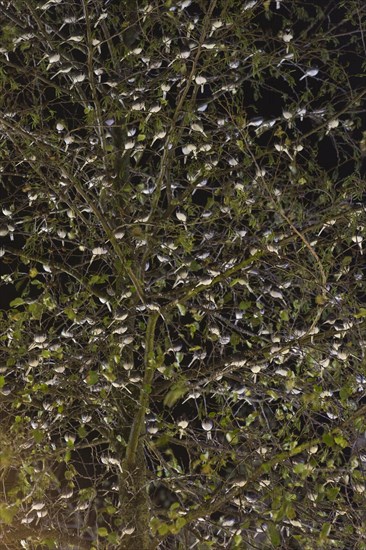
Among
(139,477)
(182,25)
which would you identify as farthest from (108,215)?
(139,477)

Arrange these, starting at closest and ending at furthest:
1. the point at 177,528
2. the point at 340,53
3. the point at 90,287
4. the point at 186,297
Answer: the point at 177,528 < the point at 186,297 < the point at 90,287 < the point at 340,53

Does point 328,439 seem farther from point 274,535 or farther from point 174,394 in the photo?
point 174,394

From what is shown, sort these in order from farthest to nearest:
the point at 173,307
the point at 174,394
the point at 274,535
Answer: the point at 173,307 → the point at 174,394 → the point at 274,535

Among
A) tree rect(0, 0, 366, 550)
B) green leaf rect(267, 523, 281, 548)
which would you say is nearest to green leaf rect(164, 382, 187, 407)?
tree rect(0, 0, 366, 550)

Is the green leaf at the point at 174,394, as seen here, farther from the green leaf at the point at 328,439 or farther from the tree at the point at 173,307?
the green leaf at the point at 328,439

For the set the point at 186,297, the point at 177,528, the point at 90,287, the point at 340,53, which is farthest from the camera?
the point at 340,53

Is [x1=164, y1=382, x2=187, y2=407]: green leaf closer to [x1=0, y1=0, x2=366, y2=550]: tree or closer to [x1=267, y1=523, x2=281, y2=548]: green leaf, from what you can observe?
[x1=0, y1=0, x2=366, y2=550]: tree

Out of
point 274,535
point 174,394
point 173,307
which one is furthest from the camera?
point 173,307

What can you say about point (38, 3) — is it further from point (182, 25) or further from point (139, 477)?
point (139, 477)

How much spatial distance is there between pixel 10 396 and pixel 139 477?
1.50ft

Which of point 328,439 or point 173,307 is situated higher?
point 328,439

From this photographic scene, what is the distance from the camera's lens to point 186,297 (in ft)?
9.05

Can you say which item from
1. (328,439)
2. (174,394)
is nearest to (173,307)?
(174,394)

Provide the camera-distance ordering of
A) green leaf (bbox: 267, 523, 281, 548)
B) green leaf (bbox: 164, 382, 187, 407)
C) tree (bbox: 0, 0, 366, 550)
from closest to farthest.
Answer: green leaf (bbox: 267, 523, 281, 548) → green leaf (bbox: 164, 382, 187, 407) → tree (bbox: 0, 0, 366, 550)
